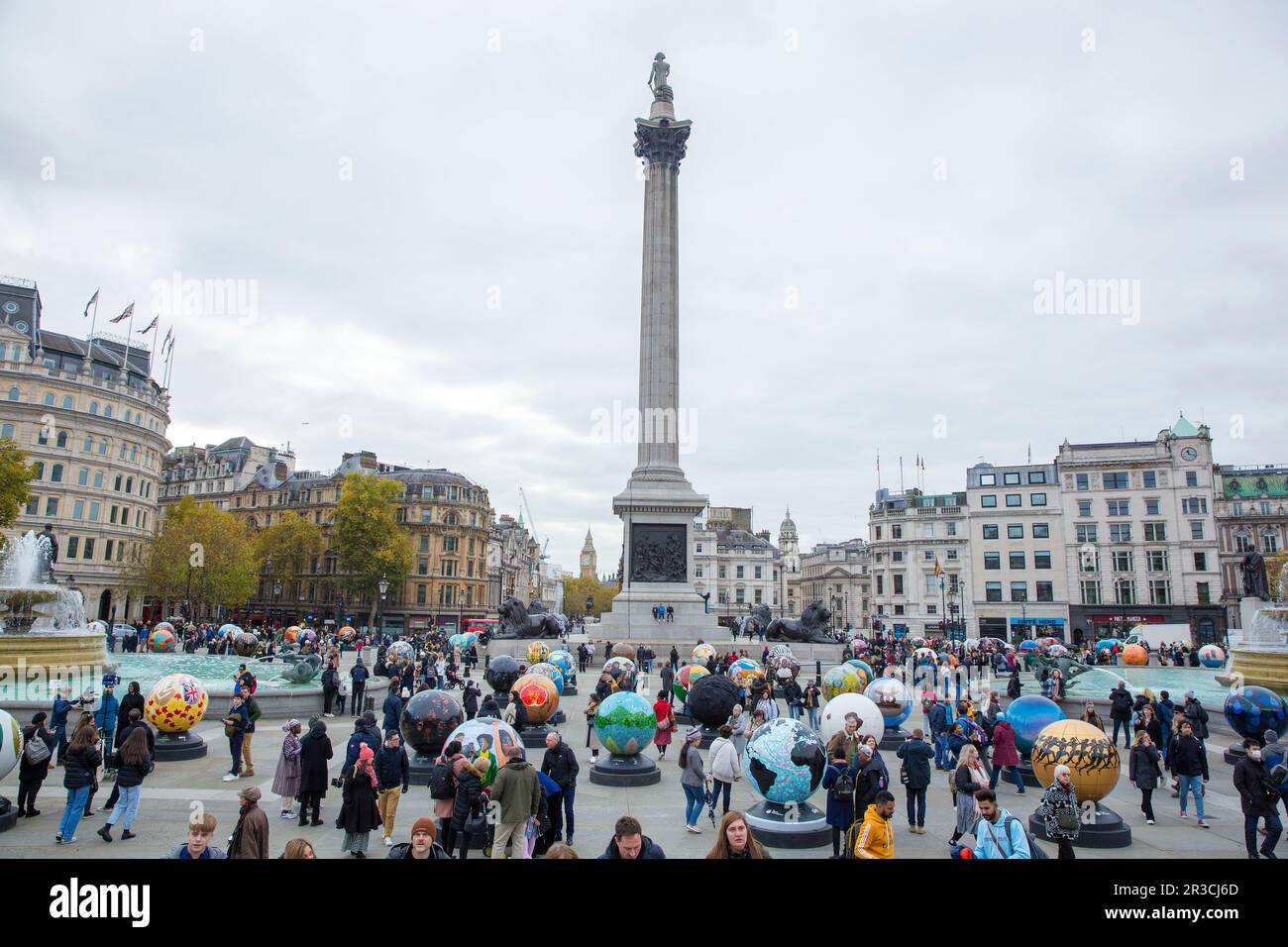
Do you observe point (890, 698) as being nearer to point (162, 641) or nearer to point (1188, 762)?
point (1188, 762)

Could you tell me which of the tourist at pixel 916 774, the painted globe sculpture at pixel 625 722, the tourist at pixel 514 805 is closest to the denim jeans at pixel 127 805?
the tourist at pixel 514 805

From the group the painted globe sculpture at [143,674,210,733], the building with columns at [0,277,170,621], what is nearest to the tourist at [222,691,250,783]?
the painted globe sculpture at [143,674,210,733]

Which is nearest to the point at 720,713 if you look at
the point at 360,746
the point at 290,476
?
the point at 360,746

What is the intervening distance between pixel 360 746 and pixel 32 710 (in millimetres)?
12720

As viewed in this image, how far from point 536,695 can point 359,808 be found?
24.3ft

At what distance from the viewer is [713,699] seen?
53.2 feet

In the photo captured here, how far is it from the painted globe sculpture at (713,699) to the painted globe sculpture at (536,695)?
320cm

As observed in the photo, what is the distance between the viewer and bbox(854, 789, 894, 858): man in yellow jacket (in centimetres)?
782

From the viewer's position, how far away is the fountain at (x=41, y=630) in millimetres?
21344

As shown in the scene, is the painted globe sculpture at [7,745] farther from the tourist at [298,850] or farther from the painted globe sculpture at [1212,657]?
the painted globe sculpture at [1212,657]

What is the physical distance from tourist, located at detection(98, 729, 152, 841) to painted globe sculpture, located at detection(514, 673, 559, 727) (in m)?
7.50

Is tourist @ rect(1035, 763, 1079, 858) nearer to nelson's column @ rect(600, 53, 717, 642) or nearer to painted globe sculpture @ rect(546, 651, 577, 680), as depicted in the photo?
painted globe sculpture @ rect(546, 651, 577, 680)

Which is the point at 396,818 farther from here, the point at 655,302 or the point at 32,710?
the point at 655,302
